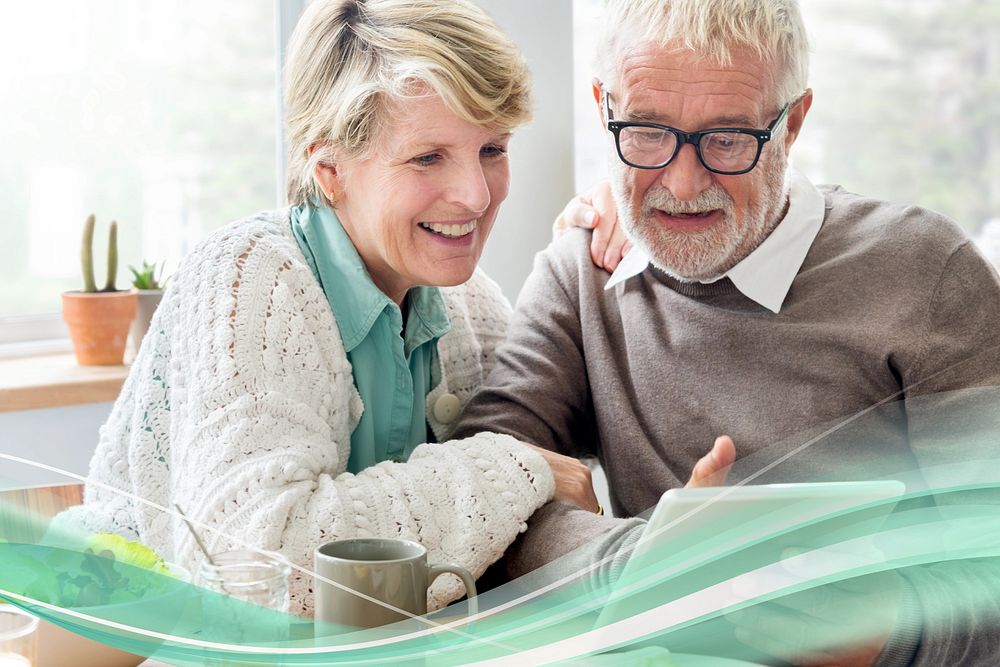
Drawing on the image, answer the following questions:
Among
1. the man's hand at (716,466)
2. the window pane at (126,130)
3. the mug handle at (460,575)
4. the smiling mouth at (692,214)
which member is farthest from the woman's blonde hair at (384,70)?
the window pane at (126,130)

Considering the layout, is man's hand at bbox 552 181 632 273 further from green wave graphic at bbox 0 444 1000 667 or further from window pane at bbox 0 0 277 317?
window pane at bbox 0 0 277 317

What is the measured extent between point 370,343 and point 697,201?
0.47 m

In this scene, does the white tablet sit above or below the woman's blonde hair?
below

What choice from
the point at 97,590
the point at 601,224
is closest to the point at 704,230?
the point at 601,224

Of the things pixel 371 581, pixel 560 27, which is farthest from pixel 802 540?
pixel 560 27

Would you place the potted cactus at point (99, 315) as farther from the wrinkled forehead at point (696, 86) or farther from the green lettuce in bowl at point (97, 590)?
the green lettuce in bowl at point (97, 590)

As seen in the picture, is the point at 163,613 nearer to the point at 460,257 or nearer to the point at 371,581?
the point at 371,581

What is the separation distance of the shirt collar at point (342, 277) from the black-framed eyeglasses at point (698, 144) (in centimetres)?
37

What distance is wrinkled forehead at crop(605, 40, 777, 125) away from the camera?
1.36 m

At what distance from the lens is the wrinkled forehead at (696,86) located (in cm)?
136

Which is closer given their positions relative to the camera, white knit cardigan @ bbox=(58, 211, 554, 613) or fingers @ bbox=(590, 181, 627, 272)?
white knit cardigan @ bbox=(58, 211, 554, 613)

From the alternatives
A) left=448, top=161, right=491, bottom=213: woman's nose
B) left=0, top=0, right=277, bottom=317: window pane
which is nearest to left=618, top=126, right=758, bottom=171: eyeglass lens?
left=448, top=161, right=491, bottom=213: woman's nose

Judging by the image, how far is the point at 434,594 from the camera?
1.17 metres

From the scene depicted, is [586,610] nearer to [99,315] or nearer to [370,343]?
[370,343]
